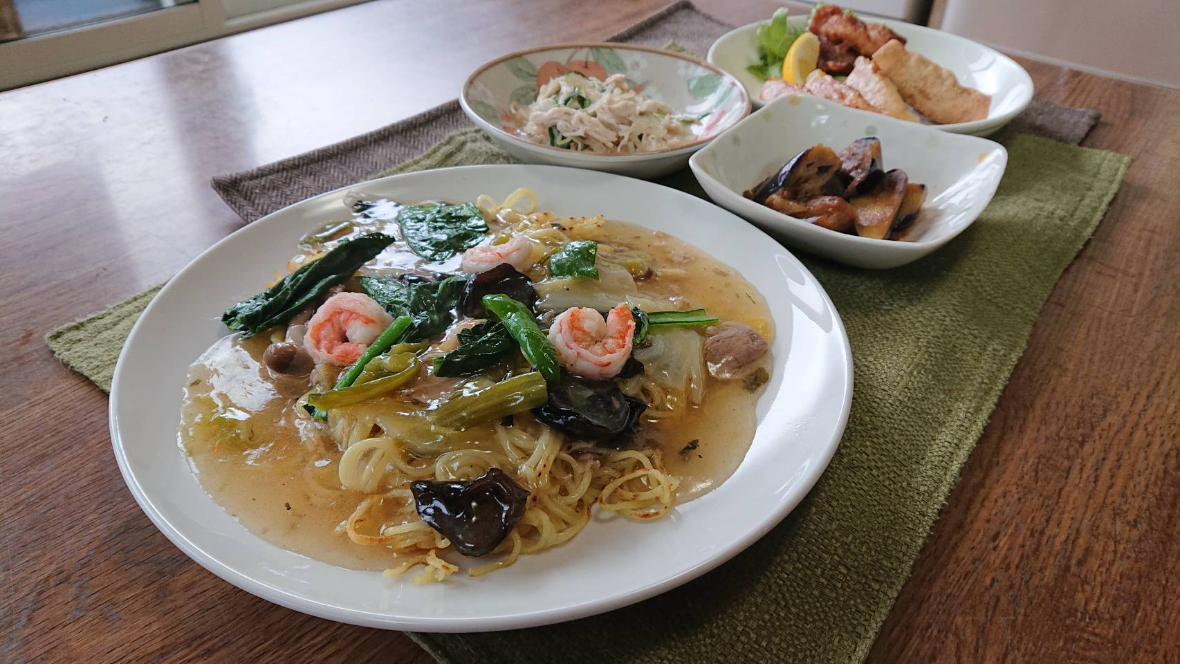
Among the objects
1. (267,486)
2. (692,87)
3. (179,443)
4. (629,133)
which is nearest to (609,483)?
(267,486)

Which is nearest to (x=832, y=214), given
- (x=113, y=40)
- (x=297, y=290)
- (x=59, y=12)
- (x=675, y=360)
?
(x=675, y=360)

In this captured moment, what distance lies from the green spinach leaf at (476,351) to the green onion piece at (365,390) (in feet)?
0.23

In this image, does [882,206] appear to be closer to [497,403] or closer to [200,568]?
[497,403]

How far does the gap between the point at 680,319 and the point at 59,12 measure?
5.48m

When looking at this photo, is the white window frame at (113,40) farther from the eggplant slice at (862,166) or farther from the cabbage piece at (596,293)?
the eggplant slice at (862,166)

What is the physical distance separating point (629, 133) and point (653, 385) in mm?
1288

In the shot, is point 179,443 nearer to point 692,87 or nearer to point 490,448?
point 490,448

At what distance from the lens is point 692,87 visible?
119 inches

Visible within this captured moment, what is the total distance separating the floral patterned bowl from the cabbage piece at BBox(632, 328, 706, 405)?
0.86 m

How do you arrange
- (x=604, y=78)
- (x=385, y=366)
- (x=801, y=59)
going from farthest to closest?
(x=801, y=59)
(x=604, y=78)
(x=385, y=366)

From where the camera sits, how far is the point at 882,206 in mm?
2215

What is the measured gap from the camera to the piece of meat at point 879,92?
2.86 metres

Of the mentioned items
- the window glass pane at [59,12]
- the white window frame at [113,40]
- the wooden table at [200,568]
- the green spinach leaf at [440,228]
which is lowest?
the white window frame at [113,40]

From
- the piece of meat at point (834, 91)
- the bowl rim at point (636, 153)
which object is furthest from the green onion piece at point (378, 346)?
the piece of meat at point (834, 91)
